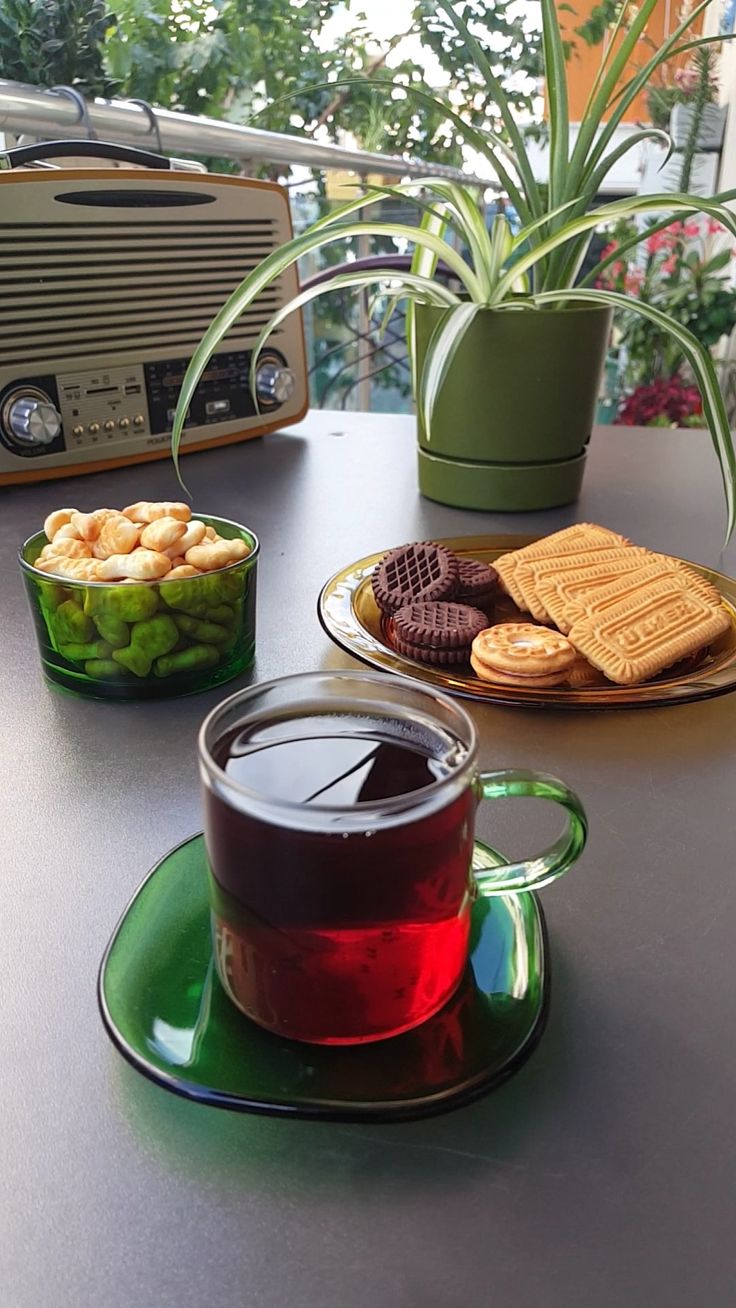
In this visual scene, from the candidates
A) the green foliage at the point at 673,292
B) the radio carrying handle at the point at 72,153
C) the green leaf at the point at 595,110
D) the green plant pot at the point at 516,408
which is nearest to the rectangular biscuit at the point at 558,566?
the green plant pot at the point at 516,408

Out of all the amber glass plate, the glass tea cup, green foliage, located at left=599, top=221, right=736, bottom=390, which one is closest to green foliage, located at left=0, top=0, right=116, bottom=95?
the amber glass plate

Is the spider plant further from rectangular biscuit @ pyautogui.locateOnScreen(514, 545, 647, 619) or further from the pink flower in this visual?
the pink flower

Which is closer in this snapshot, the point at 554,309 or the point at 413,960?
the point at 413,960

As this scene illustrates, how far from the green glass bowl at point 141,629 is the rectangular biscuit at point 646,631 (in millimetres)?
208

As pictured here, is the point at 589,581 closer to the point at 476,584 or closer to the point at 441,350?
the point at 476,584

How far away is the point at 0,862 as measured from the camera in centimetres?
44

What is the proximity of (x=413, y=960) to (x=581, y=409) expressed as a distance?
706mm

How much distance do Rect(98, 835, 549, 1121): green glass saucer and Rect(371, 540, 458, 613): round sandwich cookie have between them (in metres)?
0.31

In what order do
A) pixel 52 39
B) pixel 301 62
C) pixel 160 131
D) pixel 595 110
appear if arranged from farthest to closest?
pixel 301 62 → pixel 160 131 → pixel 52 39 → pixel 595 110

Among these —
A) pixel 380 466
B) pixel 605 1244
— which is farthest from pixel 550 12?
pixel 605 1244

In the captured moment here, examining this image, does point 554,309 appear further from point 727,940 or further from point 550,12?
point 727,940

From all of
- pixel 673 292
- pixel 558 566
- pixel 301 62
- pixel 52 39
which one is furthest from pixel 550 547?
pixel 673 292

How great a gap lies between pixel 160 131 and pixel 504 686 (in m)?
1.47

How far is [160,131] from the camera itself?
166cm
